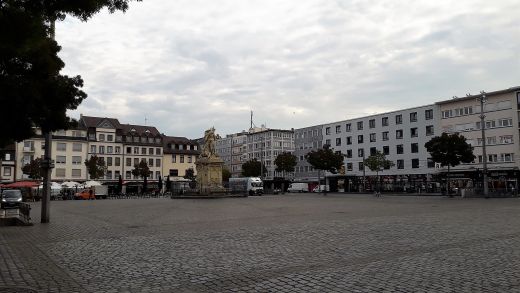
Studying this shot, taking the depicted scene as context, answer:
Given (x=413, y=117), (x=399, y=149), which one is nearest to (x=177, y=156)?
(x=399, y=149)

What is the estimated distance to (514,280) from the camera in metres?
7.62

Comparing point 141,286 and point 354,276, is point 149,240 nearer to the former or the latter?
point 141,286

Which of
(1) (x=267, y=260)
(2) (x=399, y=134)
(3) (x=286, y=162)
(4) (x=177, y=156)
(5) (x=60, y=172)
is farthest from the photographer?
(4) (x=177, y=156)

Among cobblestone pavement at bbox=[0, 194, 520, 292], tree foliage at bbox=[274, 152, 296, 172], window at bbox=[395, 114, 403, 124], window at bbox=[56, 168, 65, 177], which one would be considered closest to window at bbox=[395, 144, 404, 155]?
window at bbox=[395, 114, 403, 124]

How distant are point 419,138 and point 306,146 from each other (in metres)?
36.3

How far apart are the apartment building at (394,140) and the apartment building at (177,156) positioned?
108 ft

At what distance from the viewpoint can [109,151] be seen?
Result: 3772 inches

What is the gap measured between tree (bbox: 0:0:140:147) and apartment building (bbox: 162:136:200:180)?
85228mm

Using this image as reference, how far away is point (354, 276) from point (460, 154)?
5088cm

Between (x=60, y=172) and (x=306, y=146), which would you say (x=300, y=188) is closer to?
(x=306, y=146)

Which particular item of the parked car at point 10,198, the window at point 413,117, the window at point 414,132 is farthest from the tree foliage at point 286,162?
the parked car at point 10,198

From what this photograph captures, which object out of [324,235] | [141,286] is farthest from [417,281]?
[324,235]

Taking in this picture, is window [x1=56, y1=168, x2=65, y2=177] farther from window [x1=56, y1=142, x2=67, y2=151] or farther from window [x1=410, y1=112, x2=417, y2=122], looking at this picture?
→ window [x1=410, y1=112, x2=417, y2=122]

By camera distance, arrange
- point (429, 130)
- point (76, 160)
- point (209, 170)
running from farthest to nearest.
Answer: point (76, 160) → point (429, 130) → point (209, 170)
